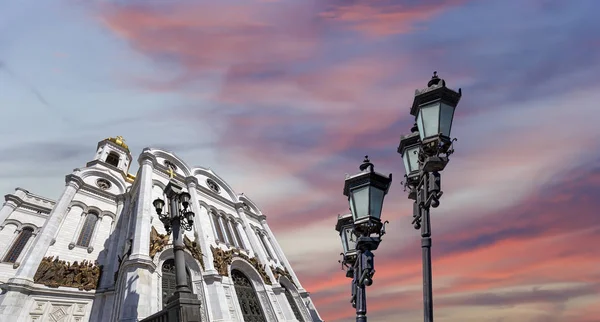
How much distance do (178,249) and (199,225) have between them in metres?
12.5

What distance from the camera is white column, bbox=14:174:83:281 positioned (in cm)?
1584

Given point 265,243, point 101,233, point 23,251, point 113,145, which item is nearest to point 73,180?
point 101,233

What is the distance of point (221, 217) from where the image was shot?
26.5 meters

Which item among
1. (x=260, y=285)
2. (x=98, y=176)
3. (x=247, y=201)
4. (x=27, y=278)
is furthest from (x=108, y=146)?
(x=260, y=285)

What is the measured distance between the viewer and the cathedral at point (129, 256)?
1530cm

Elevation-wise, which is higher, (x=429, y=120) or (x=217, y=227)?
(x=217, y=227)

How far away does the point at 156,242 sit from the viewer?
17.2 meters

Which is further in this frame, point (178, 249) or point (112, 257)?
point (112, 257)

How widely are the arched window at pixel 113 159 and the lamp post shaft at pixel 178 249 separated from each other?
90.5 feet

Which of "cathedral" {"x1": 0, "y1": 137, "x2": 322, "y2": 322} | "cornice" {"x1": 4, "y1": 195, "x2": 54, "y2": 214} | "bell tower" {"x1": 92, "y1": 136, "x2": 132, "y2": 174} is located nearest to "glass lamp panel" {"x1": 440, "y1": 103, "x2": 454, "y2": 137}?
"cathedral" {"x1": 0, "y1": 137, "x2": 322, "y2": 322}

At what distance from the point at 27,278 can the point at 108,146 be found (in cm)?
2014

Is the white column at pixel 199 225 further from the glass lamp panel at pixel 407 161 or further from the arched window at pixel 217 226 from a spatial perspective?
the glass lamp panel at pixel 407 161

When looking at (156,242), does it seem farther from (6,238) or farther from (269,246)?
(6,238)

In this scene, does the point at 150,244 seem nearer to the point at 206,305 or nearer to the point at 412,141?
the point at 206,305
